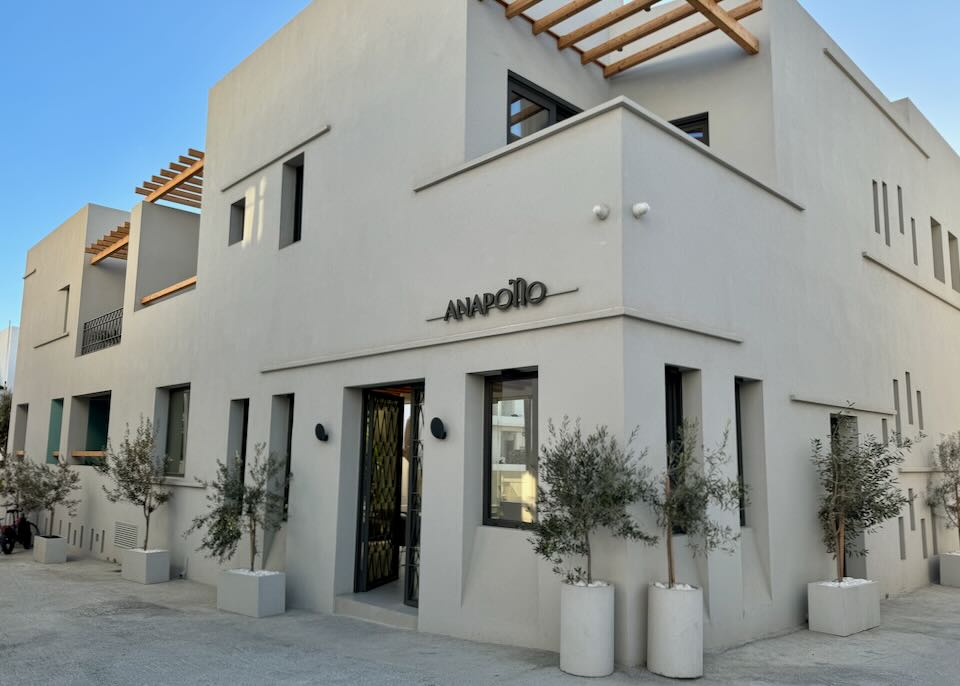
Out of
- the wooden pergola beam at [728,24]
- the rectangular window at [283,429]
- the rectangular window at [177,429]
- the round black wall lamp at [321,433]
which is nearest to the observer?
the wooden pergola beam at [728,24]

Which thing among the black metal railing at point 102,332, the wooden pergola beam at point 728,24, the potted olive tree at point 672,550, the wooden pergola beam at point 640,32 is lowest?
the potted olive tree at point 672,550

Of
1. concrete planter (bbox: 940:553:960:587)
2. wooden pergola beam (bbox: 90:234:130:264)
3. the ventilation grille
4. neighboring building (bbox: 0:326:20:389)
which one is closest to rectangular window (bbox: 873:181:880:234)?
concrete planter (bbox: 940:553:960:587)

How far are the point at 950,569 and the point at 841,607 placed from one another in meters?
5.02

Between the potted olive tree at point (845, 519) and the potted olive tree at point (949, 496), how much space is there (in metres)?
3.84

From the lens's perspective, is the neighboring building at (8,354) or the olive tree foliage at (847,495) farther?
the neighboring building at (8,354)

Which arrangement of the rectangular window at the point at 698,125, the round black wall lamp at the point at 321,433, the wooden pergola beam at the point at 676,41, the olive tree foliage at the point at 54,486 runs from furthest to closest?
the olive tree foliage at the point at 54,486, the rectangular window at the point at 698,125, the round black wall lamp at the point at 321,433, the wooden pergola beam at the point at 676,41

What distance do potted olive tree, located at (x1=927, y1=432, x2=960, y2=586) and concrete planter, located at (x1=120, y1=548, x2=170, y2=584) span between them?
1176 centimetres

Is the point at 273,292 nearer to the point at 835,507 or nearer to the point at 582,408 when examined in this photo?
the point at 582,408

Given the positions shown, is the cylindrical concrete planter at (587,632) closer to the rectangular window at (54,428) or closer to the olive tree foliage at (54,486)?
the olive tree foliage at (54,486)

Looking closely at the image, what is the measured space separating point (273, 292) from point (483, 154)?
4153mm

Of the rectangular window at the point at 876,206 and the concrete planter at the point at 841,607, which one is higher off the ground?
the rectangular window at the point at 876,206

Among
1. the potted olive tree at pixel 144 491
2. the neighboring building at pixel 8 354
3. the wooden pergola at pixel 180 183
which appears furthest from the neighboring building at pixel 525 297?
the neighboring building at pixel 8 354

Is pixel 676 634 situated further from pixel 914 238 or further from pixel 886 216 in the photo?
pixel 914 238

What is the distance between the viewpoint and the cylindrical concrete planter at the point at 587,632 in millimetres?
5781
